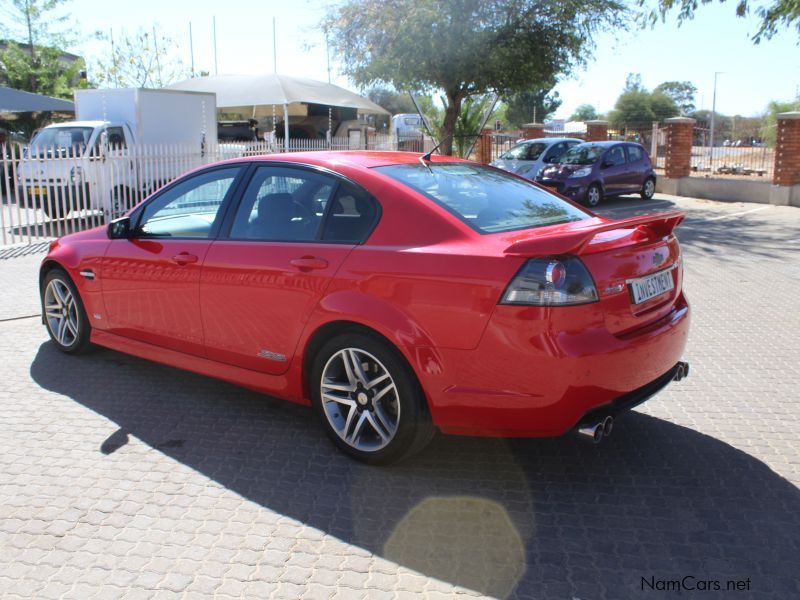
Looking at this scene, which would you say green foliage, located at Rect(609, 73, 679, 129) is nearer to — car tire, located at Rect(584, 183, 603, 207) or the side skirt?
car tire, located at Rect(584, 183, 603, 207)

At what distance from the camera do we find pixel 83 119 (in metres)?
17.8

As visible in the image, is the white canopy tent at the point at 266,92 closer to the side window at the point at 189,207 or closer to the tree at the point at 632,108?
the side window at the point at 189,207

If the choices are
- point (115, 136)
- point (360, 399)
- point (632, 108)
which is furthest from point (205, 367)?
point (632, 108)

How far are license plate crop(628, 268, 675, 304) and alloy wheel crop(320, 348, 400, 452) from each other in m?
1.25

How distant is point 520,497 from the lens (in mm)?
3680

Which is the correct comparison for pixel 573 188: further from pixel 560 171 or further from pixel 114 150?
pixel 114 150

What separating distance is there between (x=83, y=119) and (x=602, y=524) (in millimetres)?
17438

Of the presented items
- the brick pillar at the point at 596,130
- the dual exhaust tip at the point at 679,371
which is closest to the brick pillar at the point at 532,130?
the brick pillar at the point at 596,130

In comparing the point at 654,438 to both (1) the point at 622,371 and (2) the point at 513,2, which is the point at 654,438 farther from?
(2) the point at 513,2

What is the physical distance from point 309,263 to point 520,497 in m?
1.60

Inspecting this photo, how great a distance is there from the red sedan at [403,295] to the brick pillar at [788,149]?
53.3 ft

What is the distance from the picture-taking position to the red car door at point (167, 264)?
4.69 metres

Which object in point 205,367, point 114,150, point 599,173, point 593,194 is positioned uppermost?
point 114,150

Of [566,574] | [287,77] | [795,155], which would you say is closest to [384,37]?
[287,77]
